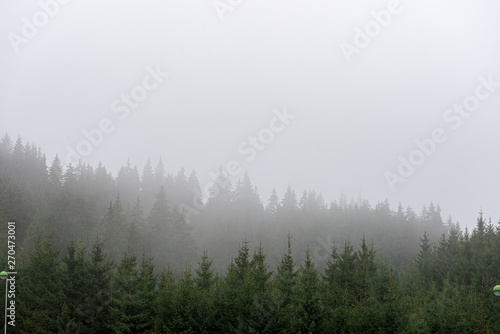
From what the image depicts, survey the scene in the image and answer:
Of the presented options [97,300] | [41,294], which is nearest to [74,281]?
[97,300]

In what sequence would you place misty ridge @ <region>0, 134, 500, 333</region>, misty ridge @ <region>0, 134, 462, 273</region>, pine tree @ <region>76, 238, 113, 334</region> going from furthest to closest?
1. misty ridge @ <region>0, 134, 462, 273</region>
2. pine tree @ <region>76, 238, 113, 334</region>
3. misty ridge @ <region>0, 134, 500, 333</region>

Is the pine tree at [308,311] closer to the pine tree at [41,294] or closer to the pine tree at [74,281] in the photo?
the pine tree at [74,281]

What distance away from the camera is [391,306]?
27688 mm

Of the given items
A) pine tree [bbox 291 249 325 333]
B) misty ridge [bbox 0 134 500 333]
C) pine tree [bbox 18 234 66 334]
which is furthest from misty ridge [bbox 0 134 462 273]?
pine tree [bbox 291 249 325 333]

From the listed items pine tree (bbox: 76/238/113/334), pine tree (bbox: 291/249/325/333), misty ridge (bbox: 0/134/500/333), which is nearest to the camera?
pine tree (bbox: 291/249/325/333)

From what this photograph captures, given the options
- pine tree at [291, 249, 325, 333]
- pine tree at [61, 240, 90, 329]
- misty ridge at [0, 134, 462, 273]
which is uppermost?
misty ridge at [0, 134, 462, 273]

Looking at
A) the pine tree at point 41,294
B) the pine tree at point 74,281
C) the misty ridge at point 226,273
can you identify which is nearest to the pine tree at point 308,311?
the misty ridge at point 226,273

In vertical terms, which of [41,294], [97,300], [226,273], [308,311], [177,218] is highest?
[177,218]

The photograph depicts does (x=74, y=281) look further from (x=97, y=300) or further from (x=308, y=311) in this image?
Result: (x=308, y=311)

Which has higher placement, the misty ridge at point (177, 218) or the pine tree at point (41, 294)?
the misty ridge at point (177, 218)

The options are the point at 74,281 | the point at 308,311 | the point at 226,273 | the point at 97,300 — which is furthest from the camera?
the point at 226,273

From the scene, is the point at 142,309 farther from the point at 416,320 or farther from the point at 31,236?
the point at 31,236

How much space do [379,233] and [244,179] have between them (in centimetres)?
4636

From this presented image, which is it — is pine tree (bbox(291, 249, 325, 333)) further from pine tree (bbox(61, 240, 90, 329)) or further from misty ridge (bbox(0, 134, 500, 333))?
pine tree (bbox(61, 240, 90, 329))
